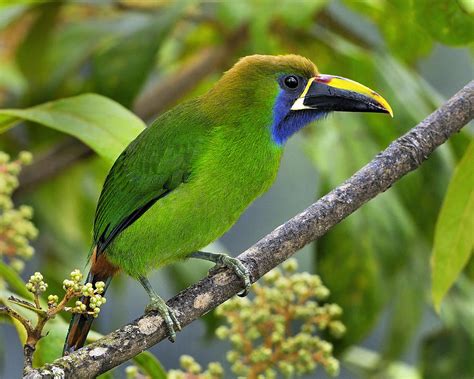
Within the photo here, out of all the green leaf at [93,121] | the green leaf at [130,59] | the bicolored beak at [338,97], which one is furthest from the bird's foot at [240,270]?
the green leaf at [130,59]

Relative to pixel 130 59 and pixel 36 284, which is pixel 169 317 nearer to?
pixel 36 284

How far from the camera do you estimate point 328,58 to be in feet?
11.5

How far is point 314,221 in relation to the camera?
1.99 meters

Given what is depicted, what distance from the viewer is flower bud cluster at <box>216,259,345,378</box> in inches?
87.4

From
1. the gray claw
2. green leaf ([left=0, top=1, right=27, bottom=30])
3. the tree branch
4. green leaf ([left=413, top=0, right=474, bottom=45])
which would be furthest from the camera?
green leaf ([left=0, top=1, right=27, bottom=30])

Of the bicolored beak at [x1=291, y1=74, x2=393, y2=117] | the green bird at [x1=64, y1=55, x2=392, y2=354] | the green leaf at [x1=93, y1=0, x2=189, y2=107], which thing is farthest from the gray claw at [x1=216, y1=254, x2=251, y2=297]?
the green leaf at [x1=93, y1=0, x2=189, y2=107]

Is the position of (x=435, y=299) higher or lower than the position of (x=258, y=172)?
lower

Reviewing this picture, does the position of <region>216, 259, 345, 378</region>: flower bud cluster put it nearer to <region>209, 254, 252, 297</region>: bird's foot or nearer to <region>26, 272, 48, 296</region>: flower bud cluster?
<region>209, 254, 252, 297</region>: bird's foot

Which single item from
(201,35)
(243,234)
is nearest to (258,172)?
(201,35)

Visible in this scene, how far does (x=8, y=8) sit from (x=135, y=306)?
2427mm

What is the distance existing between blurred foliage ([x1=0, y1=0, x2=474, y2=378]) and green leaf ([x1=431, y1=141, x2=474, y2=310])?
47 cm

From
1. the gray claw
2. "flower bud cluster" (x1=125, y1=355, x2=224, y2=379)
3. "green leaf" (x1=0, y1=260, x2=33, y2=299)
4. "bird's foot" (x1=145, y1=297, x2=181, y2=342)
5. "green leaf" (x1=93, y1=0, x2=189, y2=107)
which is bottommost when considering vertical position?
"flower bud cluster" (x1=125, y1=355, x2=224, y2=379)

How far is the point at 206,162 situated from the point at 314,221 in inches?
16.1

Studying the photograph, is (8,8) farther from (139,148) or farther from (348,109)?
(348,109)
